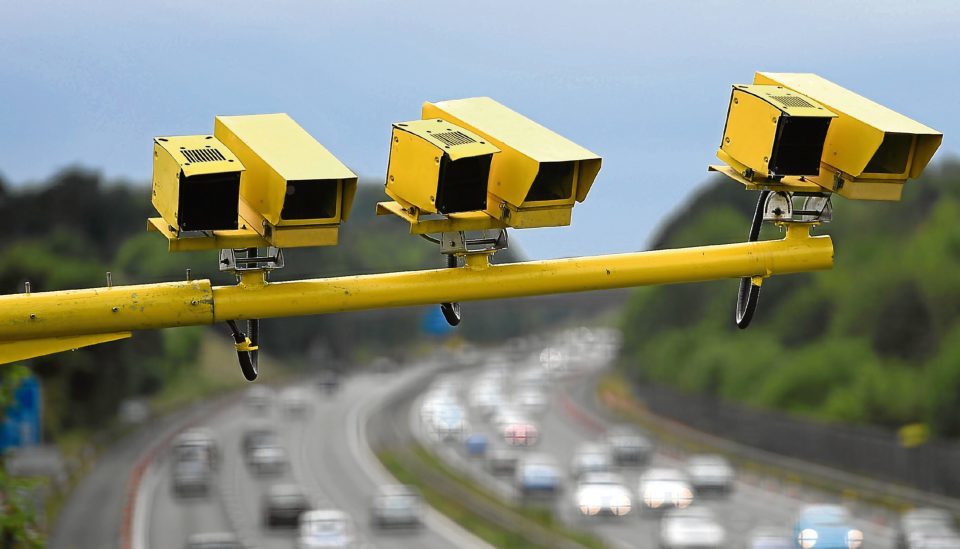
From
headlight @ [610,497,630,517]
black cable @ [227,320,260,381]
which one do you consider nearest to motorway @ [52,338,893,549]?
headlight @ [610,497,630,517]

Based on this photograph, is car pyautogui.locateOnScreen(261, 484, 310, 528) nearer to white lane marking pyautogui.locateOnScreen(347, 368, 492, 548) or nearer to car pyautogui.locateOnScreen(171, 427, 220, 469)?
white lane marking pyautogui.locateOnScreen(347, 368, 492, 548)

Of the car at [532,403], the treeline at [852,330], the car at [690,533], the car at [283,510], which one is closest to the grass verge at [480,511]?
the car at [690,533]

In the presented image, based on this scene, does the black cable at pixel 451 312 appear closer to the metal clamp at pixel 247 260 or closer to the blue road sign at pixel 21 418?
the metal clamp at pixel 247 260

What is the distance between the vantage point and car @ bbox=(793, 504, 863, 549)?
196 ft

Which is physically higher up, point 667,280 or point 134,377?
point 667,280

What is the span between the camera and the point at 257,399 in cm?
14512

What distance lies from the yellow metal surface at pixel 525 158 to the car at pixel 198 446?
9179 centimetres

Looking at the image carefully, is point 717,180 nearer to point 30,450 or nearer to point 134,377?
point 134,377

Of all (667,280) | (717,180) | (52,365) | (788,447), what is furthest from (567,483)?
(667,280)

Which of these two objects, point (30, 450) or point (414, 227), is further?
point (30, 450)

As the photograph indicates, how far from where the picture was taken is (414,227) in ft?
32.8

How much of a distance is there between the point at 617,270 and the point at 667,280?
13.2 inches

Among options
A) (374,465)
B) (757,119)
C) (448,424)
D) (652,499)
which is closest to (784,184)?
(757,119)

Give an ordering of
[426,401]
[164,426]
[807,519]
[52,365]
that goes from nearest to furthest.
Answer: [807,519] → [52,365] → [164,426] → [426,401]
